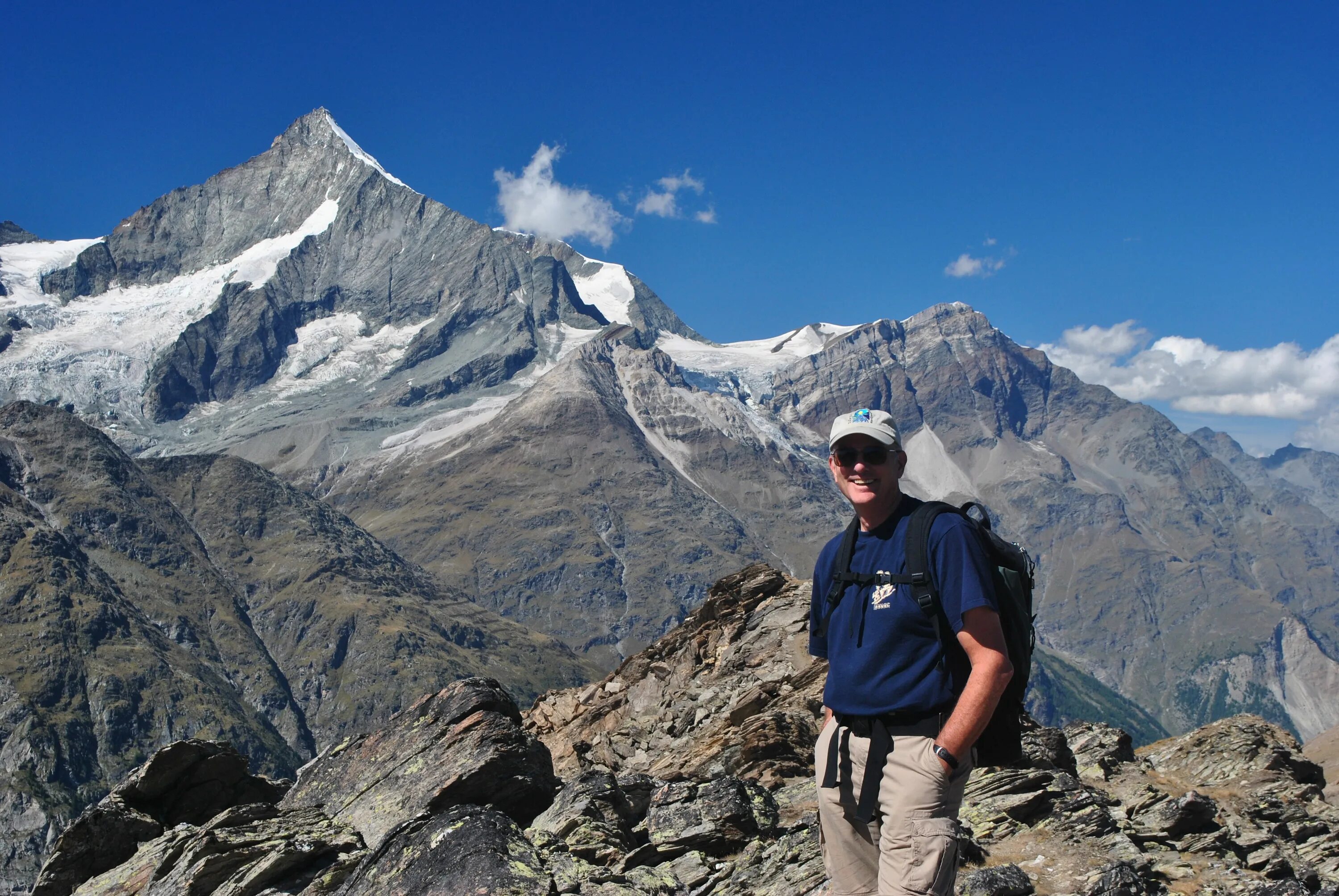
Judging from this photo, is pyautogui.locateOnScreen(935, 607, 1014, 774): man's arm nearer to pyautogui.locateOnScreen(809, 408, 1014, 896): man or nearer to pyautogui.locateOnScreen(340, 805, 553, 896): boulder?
pyautogui.locateOnScreen(809, 408, 1014, 896): man

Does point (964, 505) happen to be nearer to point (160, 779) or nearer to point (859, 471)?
point (859, 471)

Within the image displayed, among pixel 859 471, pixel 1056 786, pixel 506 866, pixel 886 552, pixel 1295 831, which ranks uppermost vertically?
pixel 859 471

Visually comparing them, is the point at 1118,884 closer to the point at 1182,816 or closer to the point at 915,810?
the point at 1182,816

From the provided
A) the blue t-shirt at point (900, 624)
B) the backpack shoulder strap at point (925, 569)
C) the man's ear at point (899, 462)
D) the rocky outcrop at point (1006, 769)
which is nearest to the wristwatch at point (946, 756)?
the blue t-shirt at point (900, 624)

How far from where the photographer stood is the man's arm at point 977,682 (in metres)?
8.91

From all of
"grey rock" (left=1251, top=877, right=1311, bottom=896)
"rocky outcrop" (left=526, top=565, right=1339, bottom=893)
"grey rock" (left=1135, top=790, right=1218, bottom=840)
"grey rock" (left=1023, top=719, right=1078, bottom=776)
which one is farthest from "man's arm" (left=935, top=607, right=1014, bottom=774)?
"grey rock" (left=1135, top=790, right=1218, bottom=840)

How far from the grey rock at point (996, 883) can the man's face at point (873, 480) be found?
944 centimetres

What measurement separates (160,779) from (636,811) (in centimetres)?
Result: 1108

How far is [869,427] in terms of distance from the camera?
10.1m

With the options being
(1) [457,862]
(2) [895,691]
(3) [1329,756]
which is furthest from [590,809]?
(3) [1329,756]

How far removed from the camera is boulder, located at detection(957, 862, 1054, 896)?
16.6 meters

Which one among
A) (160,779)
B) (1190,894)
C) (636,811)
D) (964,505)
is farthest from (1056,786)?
(160,779)

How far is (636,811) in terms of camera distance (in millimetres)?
23516

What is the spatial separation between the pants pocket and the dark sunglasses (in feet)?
10.7
